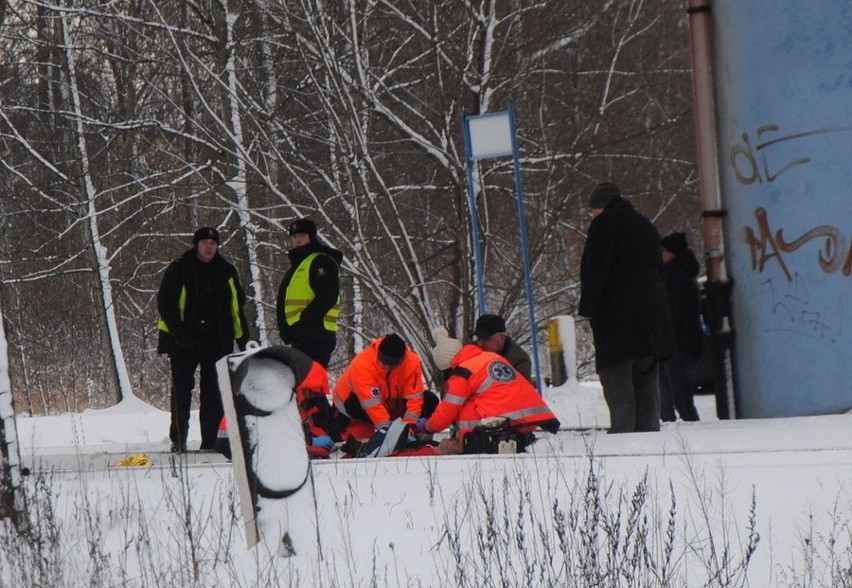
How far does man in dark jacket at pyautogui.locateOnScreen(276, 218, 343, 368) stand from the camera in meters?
9.98

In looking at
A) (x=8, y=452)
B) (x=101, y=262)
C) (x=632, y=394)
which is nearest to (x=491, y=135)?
(x=632, y=394)

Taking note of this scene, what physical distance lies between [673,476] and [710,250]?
3.69 m

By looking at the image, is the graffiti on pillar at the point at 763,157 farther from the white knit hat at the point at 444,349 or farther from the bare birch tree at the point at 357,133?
the bare birch tree at the point at 357,133

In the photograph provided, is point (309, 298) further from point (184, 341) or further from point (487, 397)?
point (487, 397)

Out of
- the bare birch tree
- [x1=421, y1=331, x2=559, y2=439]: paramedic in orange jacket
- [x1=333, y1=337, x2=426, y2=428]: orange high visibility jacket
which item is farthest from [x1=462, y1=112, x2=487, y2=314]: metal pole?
[x1=421, y1=331, x2=559, y2=439]: paramedic in orange jacket

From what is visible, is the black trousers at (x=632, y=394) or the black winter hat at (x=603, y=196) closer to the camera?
the black trousers at (x=632, y=394)

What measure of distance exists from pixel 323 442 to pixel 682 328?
343 centimetres

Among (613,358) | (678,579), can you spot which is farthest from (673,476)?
(613,358)

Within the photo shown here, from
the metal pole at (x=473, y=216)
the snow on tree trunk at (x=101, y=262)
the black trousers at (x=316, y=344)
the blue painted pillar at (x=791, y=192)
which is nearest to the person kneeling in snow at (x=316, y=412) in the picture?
the black trousers at (x=316, y=344)

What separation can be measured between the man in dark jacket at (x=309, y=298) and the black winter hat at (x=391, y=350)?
1174 mm

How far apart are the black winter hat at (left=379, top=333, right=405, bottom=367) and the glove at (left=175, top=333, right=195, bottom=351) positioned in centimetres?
173

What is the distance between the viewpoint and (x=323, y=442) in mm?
8719

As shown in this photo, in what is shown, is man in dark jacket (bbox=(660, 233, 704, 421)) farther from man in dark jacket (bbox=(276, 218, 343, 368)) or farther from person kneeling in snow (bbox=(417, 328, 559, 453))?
person kneeling in snow (bbox=(417, 328, 559, 453))

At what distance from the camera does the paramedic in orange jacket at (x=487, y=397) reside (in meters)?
8.02
